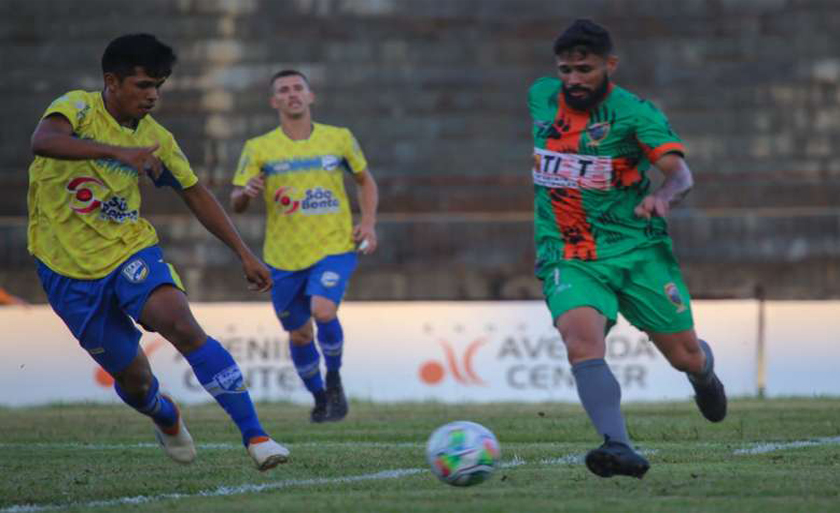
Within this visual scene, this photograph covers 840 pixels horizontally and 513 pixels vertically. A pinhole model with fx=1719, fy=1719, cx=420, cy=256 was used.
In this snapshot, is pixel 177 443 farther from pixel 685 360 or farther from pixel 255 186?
pixel 255 186

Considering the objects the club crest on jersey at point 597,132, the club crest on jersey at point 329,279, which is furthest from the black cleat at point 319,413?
the club crest on jersey at point 597,132

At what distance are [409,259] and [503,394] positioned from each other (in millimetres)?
4165

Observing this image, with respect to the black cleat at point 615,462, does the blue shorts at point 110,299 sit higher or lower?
higher

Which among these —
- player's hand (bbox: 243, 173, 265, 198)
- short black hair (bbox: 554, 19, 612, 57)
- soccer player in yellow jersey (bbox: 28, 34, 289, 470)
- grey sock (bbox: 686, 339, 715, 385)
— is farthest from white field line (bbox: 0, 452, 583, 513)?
player's hand (bbox: 243, 173, 265, 198)

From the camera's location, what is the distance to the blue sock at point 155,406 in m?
7.47

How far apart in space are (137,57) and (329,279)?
4.36m

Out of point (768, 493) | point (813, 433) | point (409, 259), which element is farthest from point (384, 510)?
point (409, 259)

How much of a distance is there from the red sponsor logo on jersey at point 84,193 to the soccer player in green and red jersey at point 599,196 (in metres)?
1.84

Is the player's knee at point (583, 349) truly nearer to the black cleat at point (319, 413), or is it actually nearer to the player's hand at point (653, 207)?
the player's hand at point (653, 207)

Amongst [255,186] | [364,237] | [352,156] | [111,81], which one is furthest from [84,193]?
[352,156]

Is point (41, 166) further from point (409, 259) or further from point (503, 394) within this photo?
point (409, 259)

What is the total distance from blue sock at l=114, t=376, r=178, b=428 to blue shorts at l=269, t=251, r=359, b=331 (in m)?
3.68

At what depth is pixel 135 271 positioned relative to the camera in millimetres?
7141

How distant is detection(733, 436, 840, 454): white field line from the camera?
8.27 m
